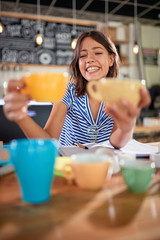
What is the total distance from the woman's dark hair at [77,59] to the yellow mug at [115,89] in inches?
42.6

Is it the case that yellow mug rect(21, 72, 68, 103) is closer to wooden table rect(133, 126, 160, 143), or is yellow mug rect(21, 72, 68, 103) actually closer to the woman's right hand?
the woman's right hand

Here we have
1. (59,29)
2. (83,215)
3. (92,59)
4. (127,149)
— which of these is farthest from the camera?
(59,29)

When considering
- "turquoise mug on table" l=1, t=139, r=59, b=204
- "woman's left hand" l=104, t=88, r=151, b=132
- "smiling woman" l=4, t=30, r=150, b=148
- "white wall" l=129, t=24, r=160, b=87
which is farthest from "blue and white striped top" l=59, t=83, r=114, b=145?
"white wall" l=129, t=24, r=160, b=87

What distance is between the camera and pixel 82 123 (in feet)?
5.57

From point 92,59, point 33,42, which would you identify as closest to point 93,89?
point 92,59

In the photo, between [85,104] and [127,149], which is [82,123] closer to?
[85,104]

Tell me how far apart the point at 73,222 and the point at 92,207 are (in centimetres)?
8

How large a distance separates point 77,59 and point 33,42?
3152 millimetres

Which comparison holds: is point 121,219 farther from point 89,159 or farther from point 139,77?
point 139,77

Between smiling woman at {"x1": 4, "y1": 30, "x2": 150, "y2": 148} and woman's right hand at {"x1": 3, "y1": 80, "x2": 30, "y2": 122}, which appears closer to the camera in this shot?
woman's right hand at {"x1": 3, "y1": 80, "x2": 30, "y2": 122}

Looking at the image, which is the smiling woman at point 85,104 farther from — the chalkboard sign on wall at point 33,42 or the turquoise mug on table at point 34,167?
the chalkboard sign on wall at point 33,42

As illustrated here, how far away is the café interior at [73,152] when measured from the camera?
0.44m

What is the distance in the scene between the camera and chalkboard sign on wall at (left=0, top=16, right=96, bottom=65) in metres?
4.42

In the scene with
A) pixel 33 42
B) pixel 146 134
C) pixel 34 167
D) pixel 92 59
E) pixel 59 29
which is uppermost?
pixel 59 29
